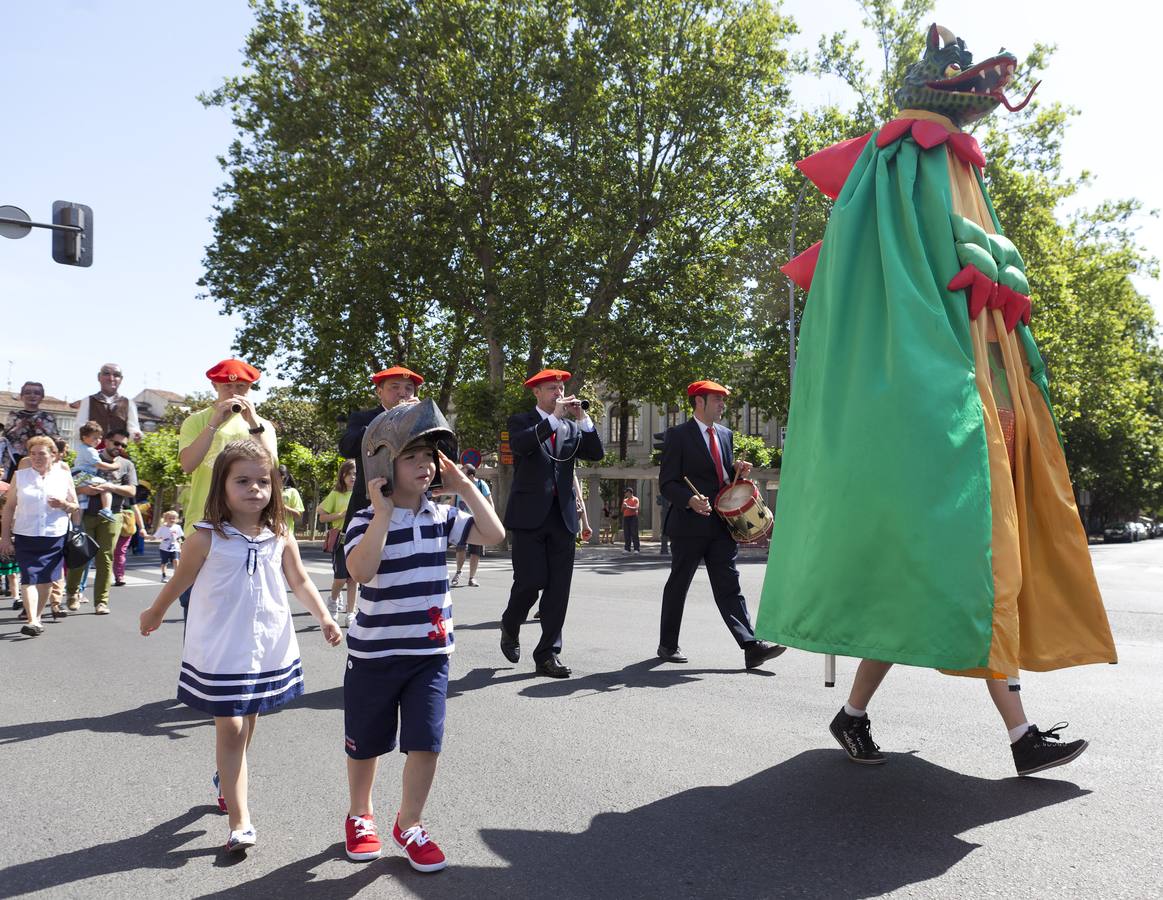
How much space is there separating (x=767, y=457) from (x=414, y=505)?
47187 mm

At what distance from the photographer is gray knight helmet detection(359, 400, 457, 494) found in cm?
325

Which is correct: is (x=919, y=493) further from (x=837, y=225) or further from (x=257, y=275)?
(x=257, y=275)

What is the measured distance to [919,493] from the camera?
11.3 ft

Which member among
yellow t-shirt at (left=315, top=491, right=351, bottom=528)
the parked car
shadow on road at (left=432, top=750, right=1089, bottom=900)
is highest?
yellow t-shirt at (left=315, top=491, right=351, bottom=528)

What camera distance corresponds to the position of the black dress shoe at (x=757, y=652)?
6629 mm

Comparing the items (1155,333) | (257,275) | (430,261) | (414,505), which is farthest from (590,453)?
(1155,333)

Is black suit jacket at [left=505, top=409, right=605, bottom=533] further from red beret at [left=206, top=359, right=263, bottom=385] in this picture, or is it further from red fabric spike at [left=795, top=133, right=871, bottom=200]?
red fabric spike at [left=795, top=133, right=871, bottom=200]

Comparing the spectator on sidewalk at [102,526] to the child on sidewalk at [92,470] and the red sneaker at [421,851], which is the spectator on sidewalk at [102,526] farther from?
the red sneaker at [421,851]

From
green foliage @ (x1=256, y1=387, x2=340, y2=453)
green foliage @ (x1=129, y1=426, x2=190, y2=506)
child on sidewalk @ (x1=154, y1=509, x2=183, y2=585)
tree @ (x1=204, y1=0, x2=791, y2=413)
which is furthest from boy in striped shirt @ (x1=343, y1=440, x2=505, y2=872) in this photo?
green foliage @ (x1=256, y1=387, x2=340, y2=453)

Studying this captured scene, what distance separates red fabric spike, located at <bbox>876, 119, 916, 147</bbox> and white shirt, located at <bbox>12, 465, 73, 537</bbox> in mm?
8178

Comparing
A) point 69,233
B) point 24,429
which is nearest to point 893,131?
point 24,429

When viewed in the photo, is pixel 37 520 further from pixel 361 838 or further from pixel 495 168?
pixel 495 168

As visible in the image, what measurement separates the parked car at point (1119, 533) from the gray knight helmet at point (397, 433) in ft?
213

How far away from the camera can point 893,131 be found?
4184 mm
